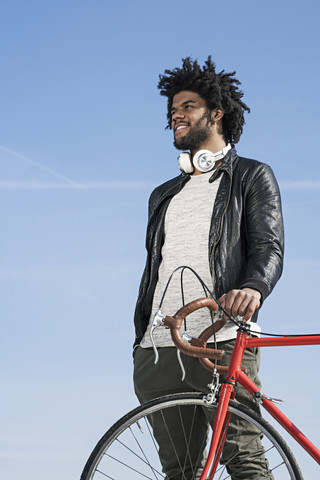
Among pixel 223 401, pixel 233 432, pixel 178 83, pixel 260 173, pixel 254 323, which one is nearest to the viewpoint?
pixel 223 401

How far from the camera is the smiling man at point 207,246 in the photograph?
357cm

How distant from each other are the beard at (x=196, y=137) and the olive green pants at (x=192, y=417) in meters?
1.25

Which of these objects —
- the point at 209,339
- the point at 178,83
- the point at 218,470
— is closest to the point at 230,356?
the point at 209,339

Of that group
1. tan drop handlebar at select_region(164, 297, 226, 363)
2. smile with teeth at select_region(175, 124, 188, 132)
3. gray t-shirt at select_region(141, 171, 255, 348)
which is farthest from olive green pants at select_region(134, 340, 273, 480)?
smile with teeth at select_region(175, 124, 188, 132)

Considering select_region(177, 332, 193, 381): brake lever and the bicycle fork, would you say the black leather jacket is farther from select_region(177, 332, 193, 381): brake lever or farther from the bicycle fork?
the bicycle fork

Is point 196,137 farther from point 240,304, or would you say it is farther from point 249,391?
point 249,391

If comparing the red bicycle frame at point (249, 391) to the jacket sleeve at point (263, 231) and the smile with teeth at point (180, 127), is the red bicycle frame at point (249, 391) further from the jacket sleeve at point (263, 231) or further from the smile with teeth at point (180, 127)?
the smile with teeth at point (180, 127)

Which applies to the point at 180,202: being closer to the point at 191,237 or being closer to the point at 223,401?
the point at 191,237

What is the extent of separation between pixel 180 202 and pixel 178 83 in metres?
0.87

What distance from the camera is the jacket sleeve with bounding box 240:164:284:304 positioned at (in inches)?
143

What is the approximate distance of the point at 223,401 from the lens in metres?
3.18

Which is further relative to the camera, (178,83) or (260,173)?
(178,83)

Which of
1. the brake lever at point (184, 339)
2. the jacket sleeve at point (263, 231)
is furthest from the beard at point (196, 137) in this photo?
the brake lever at point (184, 339)

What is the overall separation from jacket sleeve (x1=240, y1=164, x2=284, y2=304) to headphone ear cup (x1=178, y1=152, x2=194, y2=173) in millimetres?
422
